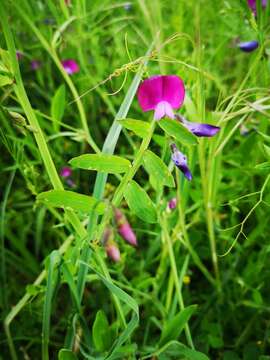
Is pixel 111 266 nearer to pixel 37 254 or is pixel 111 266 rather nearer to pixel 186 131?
pixel 37 254

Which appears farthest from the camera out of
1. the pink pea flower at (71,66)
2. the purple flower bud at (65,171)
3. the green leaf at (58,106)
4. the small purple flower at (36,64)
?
the small purple flower at (36,64)

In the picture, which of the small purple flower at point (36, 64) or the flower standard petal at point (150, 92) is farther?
the small purple flower at point (36, 64)

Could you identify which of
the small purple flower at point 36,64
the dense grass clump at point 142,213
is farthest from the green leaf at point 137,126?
the small purple flower at point 36,64

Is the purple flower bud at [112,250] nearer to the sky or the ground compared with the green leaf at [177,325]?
nearer to the sky

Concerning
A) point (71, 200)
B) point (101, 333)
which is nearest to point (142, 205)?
point (71, 200)

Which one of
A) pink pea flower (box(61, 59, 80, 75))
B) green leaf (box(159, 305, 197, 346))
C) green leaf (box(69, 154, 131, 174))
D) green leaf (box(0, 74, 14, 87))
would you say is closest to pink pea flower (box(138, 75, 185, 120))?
green leaf (box(69, 154, 131, 174))

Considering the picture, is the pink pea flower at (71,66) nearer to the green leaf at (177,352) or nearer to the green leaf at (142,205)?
the green leaf at (142,205)
